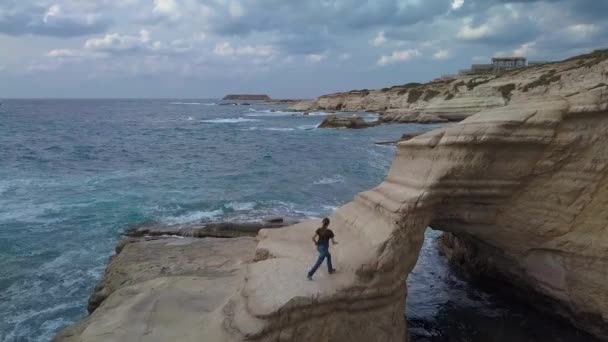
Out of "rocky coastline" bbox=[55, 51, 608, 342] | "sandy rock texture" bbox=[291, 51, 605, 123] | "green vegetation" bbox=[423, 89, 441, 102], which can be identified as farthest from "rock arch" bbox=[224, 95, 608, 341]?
"green vegetation" bbox=[423, 89, 441, 102]

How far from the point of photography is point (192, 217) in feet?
62.2

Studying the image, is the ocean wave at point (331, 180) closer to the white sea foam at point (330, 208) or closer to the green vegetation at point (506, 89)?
the white sea foam at point (330, 208)

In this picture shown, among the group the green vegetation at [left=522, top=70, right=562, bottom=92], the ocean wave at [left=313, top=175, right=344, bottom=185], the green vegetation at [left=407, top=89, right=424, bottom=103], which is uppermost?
the green vegetation at [left=522, top=70, right=562, bottom=92]

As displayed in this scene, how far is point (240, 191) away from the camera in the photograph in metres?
24.4

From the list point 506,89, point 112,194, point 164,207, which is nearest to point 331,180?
point 164,207

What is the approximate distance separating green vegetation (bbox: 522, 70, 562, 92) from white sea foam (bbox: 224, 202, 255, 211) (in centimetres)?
4033

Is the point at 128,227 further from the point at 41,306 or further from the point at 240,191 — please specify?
the point at 240,191

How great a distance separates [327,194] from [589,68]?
117 feet

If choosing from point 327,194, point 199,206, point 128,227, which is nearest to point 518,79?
point 327,194

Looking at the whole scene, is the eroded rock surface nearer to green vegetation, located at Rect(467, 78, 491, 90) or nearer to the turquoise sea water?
the turquoise sea water

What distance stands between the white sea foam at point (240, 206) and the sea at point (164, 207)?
13cm

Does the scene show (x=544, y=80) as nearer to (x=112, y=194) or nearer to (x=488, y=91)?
(x=488, y=91)

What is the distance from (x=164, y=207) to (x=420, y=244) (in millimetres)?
14190

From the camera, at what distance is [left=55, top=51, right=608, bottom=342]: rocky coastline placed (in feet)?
26.8
